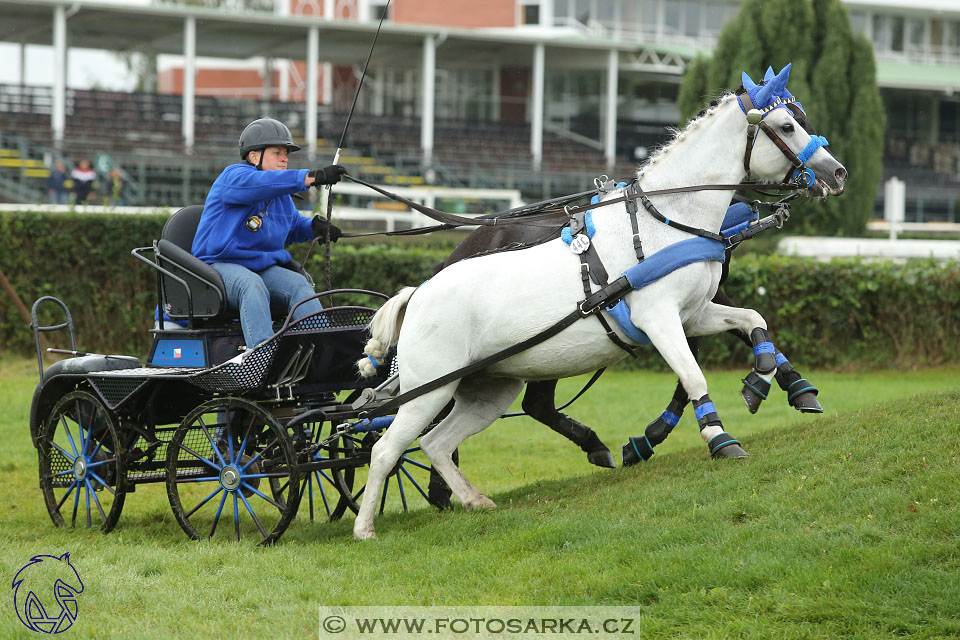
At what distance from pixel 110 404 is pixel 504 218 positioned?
101 inches

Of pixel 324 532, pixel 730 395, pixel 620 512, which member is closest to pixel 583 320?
pixel 620 512

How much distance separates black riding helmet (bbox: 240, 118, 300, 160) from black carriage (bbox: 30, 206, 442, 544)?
0.64 m

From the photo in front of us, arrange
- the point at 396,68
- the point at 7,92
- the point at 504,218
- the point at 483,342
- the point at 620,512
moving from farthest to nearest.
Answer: the point at 396,68 → the point at 7,92 → the point at 504,218 → the point at 483,342 → the point at 620,512

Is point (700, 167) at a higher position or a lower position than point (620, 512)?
higher

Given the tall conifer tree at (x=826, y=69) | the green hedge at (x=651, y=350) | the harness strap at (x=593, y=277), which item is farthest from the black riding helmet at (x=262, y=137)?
the tall conifer tree at (x=826, y=69)

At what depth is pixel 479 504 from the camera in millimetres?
6352

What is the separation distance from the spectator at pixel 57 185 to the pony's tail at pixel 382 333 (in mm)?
17306

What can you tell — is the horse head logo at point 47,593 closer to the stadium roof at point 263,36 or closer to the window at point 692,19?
the stadium roof at point 263,36

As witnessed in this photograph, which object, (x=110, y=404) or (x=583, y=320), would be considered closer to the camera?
(x=583, y=320)

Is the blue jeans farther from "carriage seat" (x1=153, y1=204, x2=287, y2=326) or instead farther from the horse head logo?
the horse head logo

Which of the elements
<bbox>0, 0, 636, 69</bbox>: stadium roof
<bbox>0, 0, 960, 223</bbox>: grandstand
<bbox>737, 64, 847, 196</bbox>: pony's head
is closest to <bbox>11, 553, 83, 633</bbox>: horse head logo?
<bbox>737, 64, 847, 196</bbox>: pony's head

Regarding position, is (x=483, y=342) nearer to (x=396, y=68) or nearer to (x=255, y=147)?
(x=255, y=147)

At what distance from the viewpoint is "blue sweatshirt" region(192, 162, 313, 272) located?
644 cm

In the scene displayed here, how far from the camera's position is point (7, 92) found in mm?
29438
